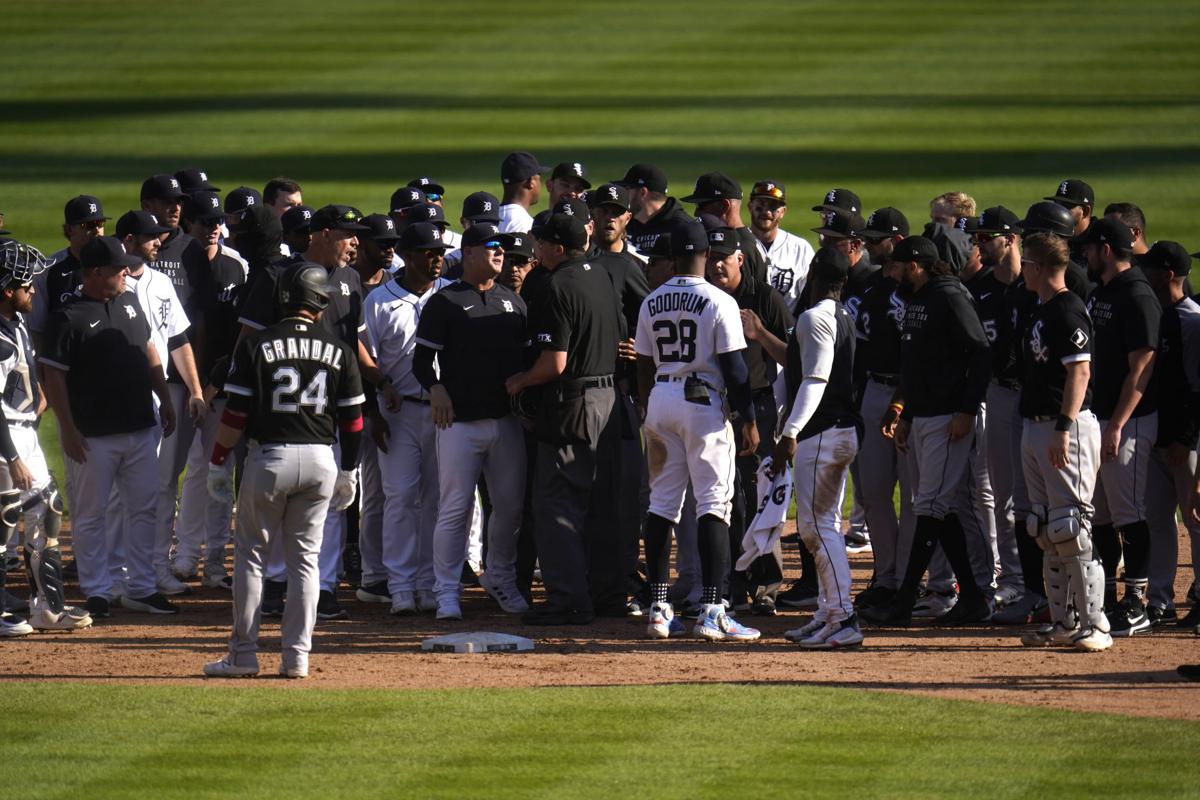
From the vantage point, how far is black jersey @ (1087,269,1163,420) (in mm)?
8477

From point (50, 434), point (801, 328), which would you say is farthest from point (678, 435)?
point (50, 434)

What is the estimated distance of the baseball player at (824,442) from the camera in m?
8.34

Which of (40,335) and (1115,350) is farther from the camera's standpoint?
(40,335)

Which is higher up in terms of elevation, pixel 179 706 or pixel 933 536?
pixel 933 536

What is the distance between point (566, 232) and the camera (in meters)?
9.17

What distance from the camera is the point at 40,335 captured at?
9422 mm

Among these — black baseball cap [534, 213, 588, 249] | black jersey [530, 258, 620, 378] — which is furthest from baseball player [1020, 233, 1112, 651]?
black baseball cap [534, 213, 588, 249]

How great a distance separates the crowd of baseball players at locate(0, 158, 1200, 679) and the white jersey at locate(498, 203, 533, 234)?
58 centimetres

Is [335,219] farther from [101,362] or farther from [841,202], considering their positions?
[841,202]

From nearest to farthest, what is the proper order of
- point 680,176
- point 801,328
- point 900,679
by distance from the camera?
point 900,679 < point 801,328 < point 680,176

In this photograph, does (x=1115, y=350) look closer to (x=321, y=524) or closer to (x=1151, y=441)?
(x=1151, y=441)

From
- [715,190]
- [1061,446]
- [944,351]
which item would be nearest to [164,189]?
[715,190]

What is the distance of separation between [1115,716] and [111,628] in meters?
5.02

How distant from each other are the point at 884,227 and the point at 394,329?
2.85 meters
